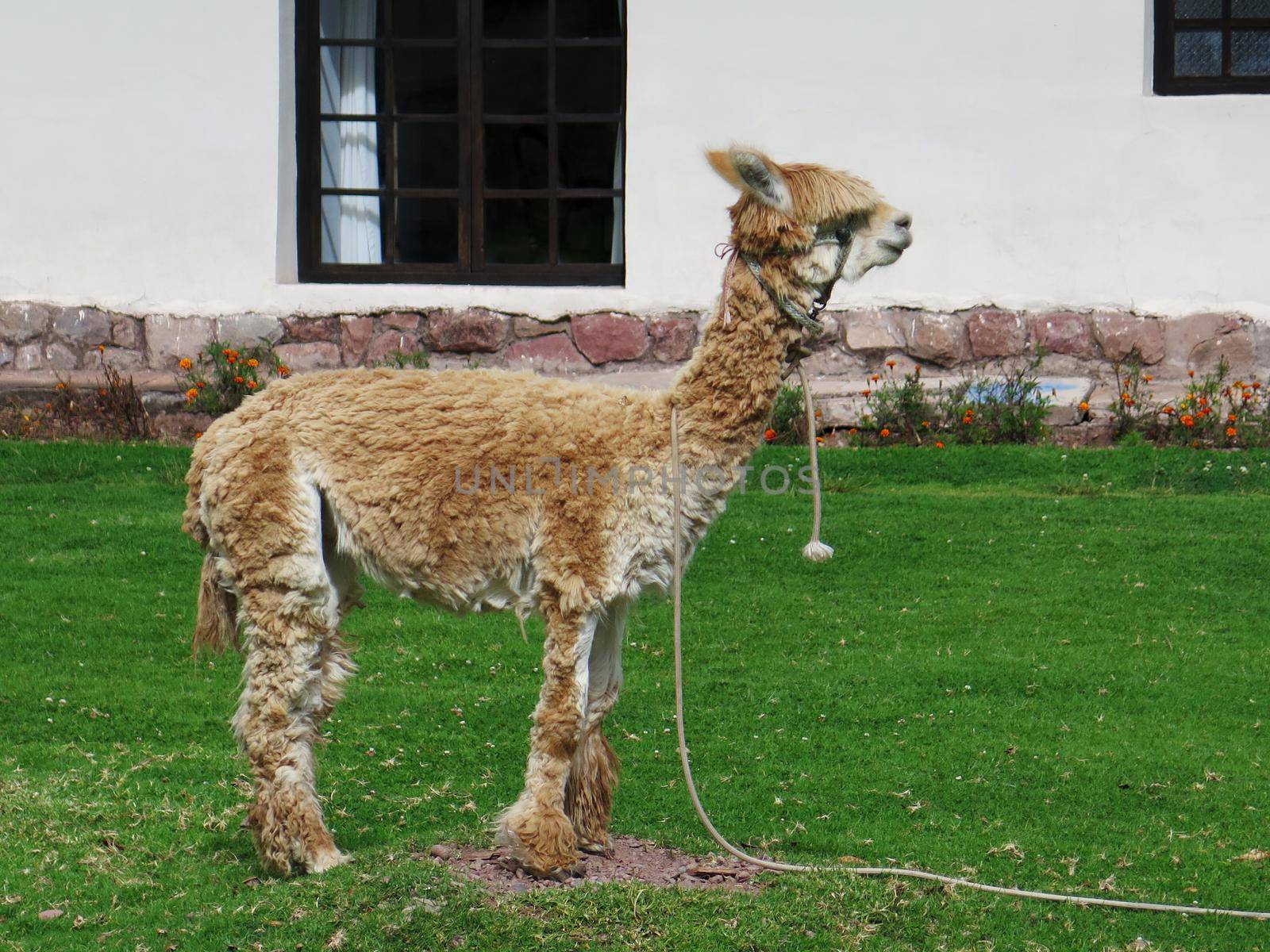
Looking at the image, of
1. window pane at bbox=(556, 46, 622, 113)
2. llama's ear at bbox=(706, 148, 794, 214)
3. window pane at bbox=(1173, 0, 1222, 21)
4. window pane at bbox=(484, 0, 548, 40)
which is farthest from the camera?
window pane at bbox=(484, 0, 548, 40)

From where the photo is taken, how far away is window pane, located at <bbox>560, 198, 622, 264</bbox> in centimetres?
1082

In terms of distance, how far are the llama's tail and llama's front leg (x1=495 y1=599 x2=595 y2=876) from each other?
1.01 metres

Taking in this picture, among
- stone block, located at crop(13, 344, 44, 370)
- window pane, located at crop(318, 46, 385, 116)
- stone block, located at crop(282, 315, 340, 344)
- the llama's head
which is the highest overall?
window pane, located at crop(318, 46, 385, 116)

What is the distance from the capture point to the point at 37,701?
5.95 metres

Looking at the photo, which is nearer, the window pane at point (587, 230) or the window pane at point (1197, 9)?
the window pane at point (1197, 9)

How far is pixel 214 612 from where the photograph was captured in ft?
14.4

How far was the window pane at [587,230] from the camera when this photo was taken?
10.8 metres

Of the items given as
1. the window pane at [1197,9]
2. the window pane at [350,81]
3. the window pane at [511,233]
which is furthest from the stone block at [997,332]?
the window pane at [350,81]

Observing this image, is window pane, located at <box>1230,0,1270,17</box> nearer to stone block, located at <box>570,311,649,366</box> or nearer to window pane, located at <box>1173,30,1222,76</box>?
window pane, located at <box>1173,30,1222,76</box>

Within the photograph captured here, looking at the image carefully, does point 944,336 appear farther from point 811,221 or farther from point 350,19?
point 811,221

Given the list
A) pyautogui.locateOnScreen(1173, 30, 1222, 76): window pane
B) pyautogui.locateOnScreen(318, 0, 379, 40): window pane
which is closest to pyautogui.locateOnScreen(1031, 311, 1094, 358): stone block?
pyautogui.locateOnScreen(1173, 30, 1222, 76): window pane

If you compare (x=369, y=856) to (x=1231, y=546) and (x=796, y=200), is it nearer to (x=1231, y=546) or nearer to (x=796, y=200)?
(x=796, y=200)

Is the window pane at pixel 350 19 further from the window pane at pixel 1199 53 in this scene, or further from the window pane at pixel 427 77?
the window pane at pixel 1199 53

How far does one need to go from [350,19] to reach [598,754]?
7.61m
